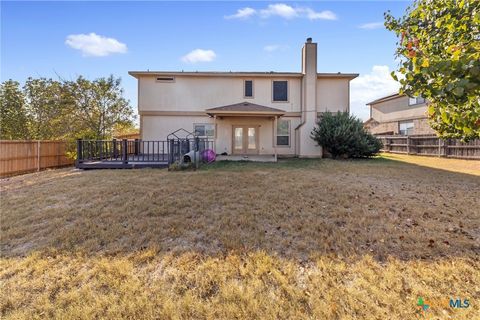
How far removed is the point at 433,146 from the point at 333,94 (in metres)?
7.79

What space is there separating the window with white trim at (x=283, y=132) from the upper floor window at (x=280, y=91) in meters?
1.43

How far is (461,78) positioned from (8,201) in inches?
336

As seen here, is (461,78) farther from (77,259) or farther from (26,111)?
(26,111)

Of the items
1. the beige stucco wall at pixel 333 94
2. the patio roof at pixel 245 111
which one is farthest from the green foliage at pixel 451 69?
the beige stucco wall at pixel 333 94

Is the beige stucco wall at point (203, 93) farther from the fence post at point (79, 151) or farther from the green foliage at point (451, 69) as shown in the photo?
the green foliage at point (451, 69)

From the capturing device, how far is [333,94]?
14688 mm

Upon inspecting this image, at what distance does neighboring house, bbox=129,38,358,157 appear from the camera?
14.5 meters

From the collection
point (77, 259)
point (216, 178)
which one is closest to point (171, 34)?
point (216, 178)

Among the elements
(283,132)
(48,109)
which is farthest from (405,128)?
(48,109)

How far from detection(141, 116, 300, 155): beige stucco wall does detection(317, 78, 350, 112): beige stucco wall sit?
1.94m

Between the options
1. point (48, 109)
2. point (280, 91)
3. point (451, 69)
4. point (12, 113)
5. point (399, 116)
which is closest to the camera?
point (451, 69)

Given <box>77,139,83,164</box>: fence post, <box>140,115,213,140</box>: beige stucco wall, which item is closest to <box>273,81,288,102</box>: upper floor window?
<box>140,115,213,140</box>: beige stucco wall

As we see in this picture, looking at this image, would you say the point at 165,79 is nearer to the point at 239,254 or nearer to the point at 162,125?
the point at 162,125

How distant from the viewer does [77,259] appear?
303cm
